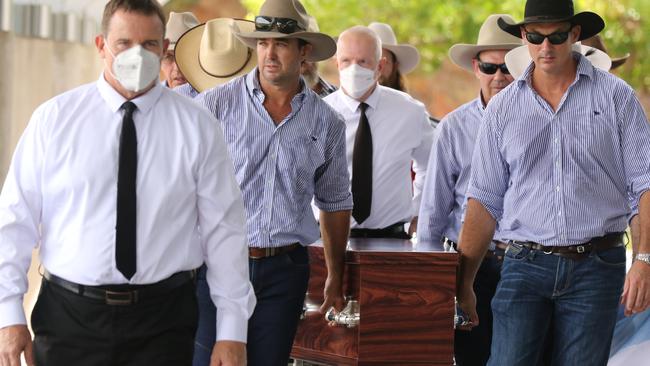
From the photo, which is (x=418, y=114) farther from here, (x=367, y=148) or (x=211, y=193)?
(x=211, y=193)

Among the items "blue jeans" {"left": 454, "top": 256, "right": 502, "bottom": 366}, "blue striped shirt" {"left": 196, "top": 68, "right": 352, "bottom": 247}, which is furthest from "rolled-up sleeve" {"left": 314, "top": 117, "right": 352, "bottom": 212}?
"blue jeans" {"left": 454, "top": 256, "right": 502, "bottom": 366}

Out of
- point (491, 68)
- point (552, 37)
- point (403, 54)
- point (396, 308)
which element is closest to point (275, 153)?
point (396, 308)

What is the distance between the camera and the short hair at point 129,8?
5.14 meters

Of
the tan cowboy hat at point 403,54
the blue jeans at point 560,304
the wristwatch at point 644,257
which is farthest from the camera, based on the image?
the tan cowboy hat at point 403,54

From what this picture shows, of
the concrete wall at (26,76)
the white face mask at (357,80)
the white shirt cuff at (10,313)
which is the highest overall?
the white face mask at (357,80)

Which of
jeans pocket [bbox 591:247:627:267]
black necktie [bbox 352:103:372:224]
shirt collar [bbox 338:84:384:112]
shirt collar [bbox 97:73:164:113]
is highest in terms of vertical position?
shirt collar [bbox 97:73:164:113]

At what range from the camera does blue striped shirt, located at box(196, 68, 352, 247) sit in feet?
21.5

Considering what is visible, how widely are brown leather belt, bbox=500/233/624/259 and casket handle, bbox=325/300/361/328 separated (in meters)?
1.11

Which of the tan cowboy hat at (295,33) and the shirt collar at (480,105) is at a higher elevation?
the tan cowboy hat at (295,33)

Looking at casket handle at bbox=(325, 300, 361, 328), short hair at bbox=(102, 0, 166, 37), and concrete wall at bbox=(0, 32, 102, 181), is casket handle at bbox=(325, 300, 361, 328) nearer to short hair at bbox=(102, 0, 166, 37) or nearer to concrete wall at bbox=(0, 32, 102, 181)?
short hair at bbox=(102, 0, 166, 37)

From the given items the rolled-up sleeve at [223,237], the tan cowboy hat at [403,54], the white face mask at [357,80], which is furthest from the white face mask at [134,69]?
the tan cowboy hat at [403,54]

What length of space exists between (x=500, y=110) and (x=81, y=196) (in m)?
2.17

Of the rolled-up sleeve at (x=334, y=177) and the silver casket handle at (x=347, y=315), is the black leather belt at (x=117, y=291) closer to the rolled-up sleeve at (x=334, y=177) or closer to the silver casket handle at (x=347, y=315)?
the rolled-up sleeve at (x=334, y=177)

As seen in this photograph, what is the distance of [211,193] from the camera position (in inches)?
205
